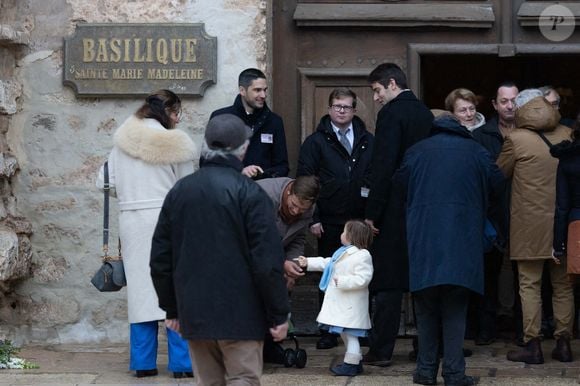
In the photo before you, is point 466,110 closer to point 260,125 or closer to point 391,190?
point 391,190

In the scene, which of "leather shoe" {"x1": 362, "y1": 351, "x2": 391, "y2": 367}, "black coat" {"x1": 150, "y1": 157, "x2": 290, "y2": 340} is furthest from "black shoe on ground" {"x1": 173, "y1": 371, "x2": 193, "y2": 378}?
"black coat" {"x1": 150, "y1": 157, "x2": 290, "y2": 340}

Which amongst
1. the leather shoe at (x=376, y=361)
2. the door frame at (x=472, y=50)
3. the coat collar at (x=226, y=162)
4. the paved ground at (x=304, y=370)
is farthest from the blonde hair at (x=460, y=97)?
the coat collar at (x=226, y=162)

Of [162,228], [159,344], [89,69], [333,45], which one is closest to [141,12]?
[89,69]

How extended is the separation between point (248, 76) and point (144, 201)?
1201mm

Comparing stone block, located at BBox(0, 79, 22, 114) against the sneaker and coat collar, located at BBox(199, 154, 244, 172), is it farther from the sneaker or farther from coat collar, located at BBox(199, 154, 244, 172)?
coat collar, located at BBox(199, 154, 244, 172)

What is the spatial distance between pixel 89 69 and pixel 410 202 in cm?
259

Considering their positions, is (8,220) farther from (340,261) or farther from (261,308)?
(261,308)

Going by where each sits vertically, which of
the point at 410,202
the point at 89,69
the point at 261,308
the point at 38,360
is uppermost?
the point at 89,69

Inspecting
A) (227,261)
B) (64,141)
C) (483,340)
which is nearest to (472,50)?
(483,340)

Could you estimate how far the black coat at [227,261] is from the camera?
5.64 m

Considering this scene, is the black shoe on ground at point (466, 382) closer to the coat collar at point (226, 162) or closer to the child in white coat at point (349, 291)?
the child in white coat at point (349, 291)

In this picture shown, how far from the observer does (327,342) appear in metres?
8.81

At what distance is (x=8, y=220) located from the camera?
8.80 m

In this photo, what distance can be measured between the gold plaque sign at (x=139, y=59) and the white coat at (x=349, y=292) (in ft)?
5.72
